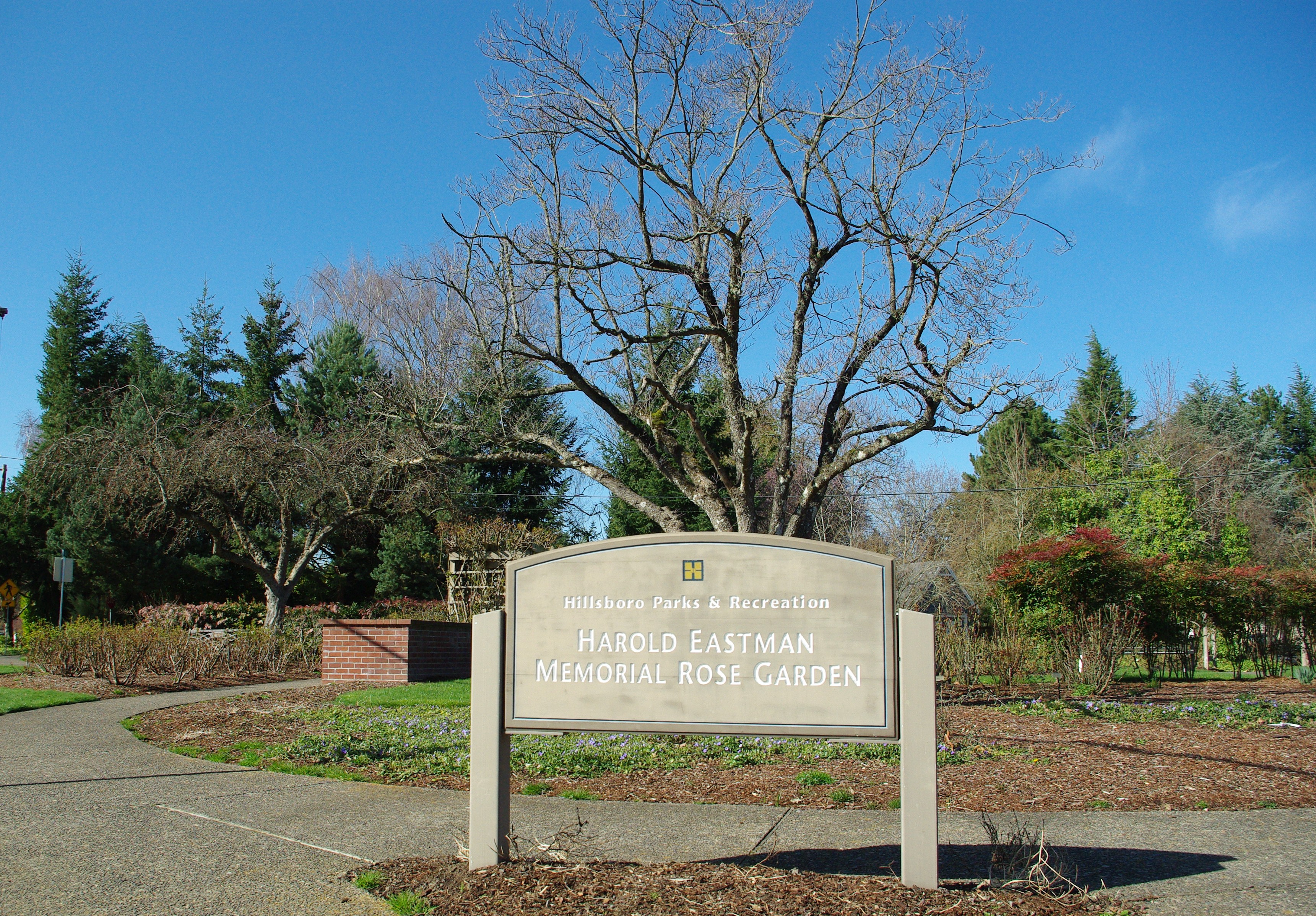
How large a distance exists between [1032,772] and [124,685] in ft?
43.1

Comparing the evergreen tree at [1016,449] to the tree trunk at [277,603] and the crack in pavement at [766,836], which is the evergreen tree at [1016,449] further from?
the crack in pavement at [766,836]

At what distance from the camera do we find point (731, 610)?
14.4 ft

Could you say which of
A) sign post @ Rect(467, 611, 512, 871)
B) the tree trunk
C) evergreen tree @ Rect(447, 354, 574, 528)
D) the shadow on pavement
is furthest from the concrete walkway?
the tree trunk

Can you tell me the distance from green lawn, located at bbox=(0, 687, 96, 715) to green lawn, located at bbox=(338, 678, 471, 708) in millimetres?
3571

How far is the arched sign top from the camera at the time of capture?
14.0ft

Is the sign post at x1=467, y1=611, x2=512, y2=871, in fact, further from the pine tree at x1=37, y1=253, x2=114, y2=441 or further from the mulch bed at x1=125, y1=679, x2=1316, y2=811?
the pine tree at x1=37, y1=253, x2=114, y2=441

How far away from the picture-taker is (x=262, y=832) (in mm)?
5340

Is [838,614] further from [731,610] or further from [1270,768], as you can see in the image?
[1270,768]

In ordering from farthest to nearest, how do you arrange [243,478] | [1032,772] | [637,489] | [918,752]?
1. [637,489]
2. [243,478]
3. [1032,772]
4. [918,752]

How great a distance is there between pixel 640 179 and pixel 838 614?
8009 mm

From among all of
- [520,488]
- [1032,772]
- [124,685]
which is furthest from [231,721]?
[520,488]

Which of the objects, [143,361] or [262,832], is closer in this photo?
[262,832]

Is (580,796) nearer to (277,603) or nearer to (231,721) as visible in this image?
(231,721)

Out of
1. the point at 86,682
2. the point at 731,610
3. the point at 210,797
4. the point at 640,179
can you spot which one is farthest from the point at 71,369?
the point at 731,610
